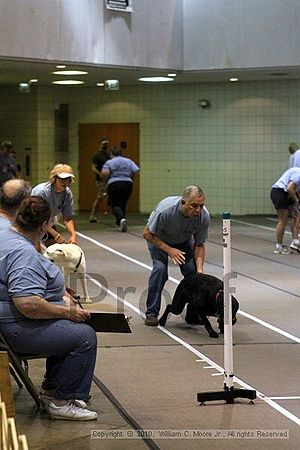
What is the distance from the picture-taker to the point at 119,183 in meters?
19.8

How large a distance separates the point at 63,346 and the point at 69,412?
495 mm

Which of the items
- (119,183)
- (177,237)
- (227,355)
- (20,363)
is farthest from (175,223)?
(119,183)

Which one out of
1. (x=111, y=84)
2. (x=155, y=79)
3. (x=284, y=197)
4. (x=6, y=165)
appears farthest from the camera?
(x=111, y=84)

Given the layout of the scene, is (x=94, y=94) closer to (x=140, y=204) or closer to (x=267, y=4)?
(x=140, y=204)

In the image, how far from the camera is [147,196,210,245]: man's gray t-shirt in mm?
9711

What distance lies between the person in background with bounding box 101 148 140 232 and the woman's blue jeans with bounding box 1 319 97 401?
13.1 meters

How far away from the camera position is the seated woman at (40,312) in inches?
249

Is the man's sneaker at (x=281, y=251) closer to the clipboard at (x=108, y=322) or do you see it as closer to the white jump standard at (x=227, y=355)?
the white jump standard at (x=227, y=355)

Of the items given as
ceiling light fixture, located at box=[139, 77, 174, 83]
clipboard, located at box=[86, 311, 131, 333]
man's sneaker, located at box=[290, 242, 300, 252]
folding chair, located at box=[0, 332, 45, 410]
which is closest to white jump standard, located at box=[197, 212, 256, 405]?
clipboard, located at box=[86, 311, 131, 333]

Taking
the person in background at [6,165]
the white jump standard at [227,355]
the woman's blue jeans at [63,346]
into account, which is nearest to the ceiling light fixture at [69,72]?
the person in background at [6,165]

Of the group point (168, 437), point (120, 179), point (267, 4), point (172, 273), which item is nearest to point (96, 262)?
point (172, 273)

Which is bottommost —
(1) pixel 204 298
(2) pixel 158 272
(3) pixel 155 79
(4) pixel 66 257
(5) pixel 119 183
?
(1) pixel 204 298

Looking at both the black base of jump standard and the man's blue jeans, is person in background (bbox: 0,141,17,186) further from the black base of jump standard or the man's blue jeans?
the black base of jump standard

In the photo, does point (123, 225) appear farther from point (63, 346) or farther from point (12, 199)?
point (63, 346)
